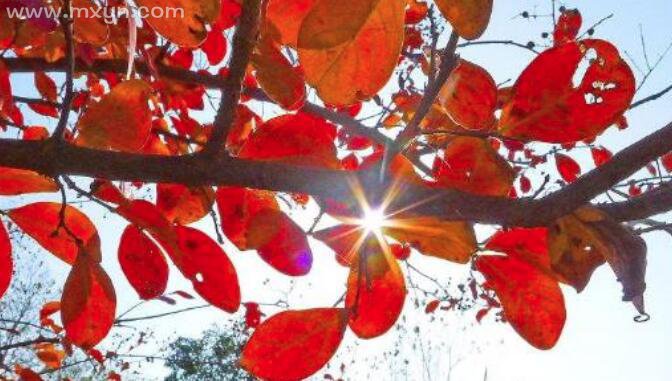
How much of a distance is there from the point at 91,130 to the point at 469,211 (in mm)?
561

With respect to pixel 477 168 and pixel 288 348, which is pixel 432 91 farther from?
pixel 288 348

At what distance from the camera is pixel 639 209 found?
588 millimetres

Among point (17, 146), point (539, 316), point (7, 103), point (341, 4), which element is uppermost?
point (7, 103)

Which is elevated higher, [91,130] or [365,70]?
[91,130]

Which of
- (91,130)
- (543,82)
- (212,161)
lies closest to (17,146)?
(91,130)

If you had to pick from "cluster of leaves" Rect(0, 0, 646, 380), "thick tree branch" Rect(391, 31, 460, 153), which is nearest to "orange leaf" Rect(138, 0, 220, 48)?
"cluster of leaves" Rect(0, 0, 646, 380)

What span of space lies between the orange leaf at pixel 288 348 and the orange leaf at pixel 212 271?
13 cm

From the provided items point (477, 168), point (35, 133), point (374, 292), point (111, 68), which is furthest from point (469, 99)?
point (35, 133)

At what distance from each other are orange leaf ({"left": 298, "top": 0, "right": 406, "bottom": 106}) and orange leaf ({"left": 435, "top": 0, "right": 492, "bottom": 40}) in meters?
0.04

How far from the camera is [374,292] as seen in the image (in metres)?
0.85

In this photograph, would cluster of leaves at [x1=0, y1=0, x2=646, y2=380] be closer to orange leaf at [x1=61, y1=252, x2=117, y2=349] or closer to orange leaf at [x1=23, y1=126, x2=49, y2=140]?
orange leaf at [x1=61, y1=252, x2=117, y2=349]

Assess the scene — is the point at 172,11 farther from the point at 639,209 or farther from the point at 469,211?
the point at 639,209

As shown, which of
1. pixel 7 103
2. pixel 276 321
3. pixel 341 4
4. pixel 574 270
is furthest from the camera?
pixel 7 103

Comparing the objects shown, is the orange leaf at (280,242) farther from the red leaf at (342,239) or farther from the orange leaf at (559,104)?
the orange leaf at (559,104)
